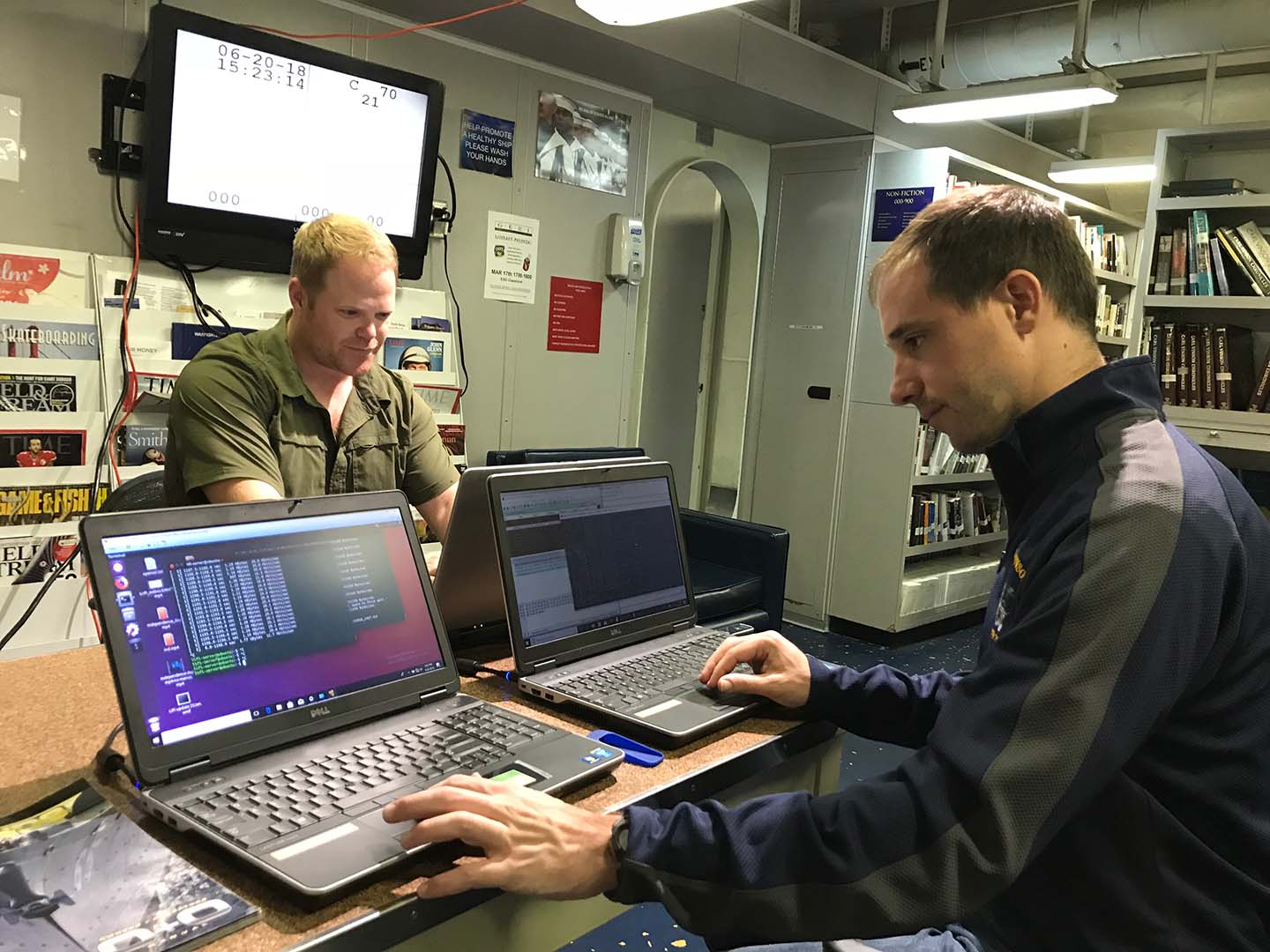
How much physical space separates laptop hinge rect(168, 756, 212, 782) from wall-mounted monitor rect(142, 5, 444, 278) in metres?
2.11

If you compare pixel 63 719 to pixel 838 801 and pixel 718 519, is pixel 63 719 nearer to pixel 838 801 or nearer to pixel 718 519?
pixel 838 801

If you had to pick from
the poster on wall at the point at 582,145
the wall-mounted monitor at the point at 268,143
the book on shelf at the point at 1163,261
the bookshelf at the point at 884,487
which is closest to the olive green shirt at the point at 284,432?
the wall-mounted monitor at the point at 268,143

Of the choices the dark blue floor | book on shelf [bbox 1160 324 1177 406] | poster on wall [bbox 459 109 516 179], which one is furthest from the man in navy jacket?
book on shelf [bbox 1160 324 1177 406]

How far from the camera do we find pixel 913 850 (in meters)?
0.81

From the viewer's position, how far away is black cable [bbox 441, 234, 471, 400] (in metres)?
3.33

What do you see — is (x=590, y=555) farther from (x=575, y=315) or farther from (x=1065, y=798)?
(x=575, y=315)

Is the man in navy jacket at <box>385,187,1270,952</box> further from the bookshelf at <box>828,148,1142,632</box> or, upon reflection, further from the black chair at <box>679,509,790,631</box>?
the bookshelf at <box>828,148,1142,632</box>

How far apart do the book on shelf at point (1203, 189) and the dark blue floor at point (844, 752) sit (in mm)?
2078

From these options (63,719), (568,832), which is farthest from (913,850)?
(63,719)

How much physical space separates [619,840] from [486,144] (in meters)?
3.04

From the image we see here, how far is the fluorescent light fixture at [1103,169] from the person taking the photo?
484 cm

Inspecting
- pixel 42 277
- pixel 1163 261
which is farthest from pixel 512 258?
pixel 1163 261

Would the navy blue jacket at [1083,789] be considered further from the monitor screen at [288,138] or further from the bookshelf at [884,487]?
the bookshelf at [884,487]

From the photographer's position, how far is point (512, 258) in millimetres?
3537
